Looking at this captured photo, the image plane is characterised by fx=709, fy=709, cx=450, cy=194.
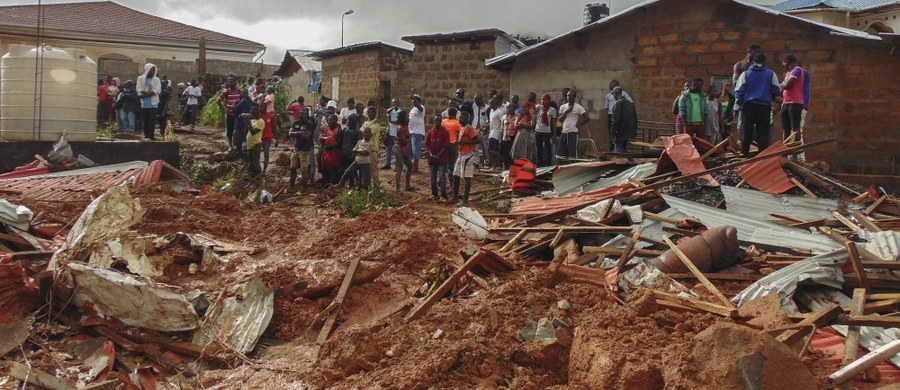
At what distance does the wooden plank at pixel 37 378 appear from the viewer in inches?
189

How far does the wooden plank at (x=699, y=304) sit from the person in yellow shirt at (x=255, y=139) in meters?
9.86

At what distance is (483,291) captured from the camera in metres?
5.55

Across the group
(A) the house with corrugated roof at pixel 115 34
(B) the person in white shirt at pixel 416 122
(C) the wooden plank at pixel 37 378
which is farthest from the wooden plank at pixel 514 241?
(A) the house with corrugated roof at pixel 115 34

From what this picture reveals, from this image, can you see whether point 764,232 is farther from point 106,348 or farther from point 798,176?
point 106,348

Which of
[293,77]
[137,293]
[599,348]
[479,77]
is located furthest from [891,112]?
[293,77]

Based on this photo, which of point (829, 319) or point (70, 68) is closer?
point (829, 319)

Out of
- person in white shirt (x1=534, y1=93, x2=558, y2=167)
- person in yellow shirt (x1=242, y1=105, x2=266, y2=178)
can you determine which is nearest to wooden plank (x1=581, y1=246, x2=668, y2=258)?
person in white shirt (x1=534, y1=93, x2=558, y2=167)

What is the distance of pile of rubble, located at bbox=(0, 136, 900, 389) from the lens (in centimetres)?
423

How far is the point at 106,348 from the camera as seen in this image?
17.5ft

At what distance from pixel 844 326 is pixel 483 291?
250 centimetres

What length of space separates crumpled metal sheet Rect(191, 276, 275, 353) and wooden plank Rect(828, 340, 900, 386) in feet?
13.5

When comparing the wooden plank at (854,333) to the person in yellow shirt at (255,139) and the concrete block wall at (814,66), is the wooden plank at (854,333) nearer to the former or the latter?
the concrete block wall at (814,66)

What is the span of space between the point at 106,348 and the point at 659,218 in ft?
17.5

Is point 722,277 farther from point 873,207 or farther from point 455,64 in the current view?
point 455,64
